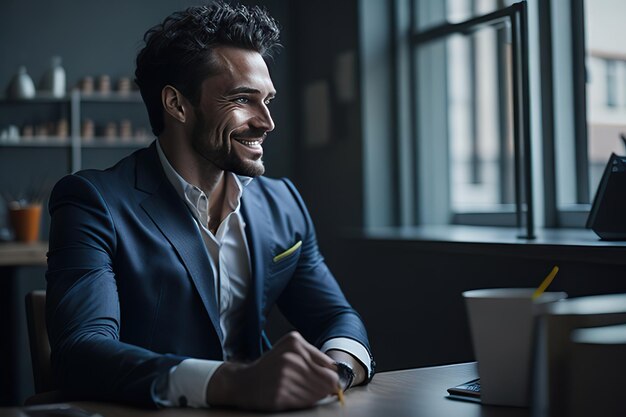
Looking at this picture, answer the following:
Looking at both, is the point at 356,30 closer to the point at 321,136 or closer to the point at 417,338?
the point at 321,136

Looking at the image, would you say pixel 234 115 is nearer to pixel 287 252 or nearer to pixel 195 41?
pixel 195 41

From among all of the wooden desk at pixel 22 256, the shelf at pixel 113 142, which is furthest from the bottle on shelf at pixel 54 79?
the wooden desk at pixel 22 256

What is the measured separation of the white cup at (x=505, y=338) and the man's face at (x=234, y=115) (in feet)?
2.80

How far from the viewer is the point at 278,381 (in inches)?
40.6

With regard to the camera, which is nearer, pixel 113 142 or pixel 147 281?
pixel 147 281

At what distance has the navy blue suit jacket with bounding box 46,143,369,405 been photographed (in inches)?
48.7

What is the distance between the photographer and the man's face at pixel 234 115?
1.76 metres

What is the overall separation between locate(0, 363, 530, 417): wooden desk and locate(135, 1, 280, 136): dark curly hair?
885 millimetres

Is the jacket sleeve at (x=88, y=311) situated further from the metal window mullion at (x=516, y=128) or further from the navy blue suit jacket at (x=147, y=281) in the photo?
the metal window mullion at (x=516, y=128)

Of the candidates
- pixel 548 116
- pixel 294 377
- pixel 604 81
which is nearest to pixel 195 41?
pixel 294 377

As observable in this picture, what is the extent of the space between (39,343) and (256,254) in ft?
1.63

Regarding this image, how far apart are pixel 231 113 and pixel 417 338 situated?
114 cm

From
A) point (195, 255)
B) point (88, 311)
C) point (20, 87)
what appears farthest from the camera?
point (20, 87)

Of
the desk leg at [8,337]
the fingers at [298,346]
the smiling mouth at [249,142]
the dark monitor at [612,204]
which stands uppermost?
the smiling mouth at [249,142]
